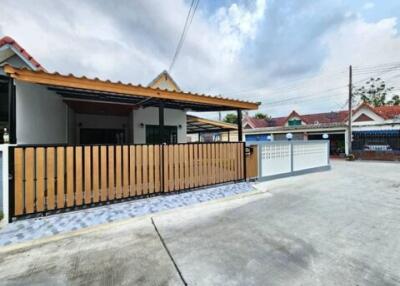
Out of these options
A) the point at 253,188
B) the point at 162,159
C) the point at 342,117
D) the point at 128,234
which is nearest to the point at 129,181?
the point at 162,159

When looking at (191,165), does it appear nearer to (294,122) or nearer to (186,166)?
(186,166)

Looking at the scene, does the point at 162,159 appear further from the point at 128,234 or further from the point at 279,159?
the point at 279,159

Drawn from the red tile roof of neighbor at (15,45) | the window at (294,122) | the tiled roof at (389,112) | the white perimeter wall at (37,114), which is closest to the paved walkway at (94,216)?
the white perimeter wall at (37,114)

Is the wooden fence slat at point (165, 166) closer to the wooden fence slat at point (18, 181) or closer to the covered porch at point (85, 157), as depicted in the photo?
the covered porch at point (85, 157)

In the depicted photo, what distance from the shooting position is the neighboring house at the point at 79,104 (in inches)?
180

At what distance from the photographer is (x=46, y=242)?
3.43 m

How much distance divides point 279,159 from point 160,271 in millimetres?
7746

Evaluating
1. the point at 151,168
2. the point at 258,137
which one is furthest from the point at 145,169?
the point at 258,137

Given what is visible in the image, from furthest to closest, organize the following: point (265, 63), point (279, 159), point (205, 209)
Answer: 1. point (265, 63)
2. point (279, 159)
3. point (205, 209)

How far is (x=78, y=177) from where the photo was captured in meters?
4.73

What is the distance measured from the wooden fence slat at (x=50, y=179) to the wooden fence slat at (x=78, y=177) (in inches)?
17.2

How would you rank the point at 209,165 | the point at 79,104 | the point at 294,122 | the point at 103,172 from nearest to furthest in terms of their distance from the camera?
the point at 103,172
the point at 209,165
the point at 79,104
the point at 294,122

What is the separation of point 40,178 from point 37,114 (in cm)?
242

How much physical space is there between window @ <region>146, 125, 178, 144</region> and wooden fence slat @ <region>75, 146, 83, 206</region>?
535 centimetres
